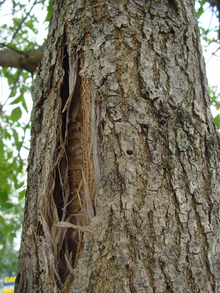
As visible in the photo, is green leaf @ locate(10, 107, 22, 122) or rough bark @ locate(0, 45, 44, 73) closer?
green leaf @ locate(10, 107, 22, 122)

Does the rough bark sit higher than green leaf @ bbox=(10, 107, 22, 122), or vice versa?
the rough bark

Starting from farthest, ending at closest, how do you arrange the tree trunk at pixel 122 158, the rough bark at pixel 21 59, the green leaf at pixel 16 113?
the rough bark at pixel 21 59 → the green leaf at pixel 16 113 → the tree trunk at pixel 122 158

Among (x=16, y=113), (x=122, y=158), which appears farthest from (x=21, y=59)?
(x=122, y=158)

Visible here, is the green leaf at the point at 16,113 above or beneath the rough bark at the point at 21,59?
beneath

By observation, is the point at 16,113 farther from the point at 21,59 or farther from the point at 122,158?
the point at 122,158

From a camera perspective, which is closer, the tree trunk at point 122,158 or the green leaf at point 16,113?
the tree trunk at point 122,158

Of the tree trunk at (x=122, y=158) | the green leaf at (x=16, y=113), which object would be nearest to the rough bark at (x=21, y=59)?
the green leaf at (x=16, y=113)

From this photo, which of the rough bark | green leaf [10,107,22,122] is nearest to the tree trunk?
green leaf [10,107,22,122]

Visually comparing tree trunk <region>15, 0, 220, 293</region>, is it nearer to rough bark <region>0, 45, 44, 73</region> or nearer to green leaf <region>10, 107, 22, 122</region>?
green leaf <region>10, 107, 22, 122</region>

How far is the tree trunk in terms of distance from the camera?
752mm

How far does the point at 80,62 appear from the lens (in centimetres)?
96

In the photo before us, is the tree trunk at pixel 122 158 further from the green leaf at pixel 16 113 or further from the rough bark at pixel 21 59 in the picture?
the rough bark at pixel 21 59

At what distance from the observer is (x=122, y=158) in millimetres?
807

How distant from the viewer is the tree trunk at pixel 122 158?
752 millimetres
